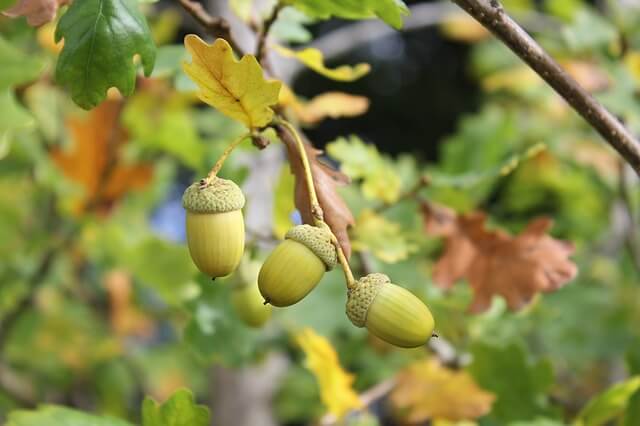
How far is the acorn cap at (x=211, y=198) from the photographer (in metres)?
0.64

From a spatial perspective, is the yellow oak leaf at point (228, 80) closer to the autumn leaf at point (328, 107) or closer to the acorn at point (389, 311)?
the acorn at point (389, 311)

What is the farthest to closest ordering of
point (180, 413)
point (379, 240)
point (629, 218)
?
point (629, 218), point (379, 240), point (180, 413)

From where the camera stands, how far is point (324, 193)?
2.29 feet

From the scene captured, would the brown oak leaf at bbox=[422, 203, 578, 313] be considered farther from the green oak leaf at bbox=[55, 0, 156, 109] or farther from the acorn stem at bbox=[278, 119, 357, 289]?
the green oak leaf at bbox=[55, 0, 156, 109]

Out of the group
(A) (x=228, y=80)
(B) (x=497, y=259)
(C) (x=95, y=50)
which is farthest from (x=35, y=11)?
(B) (x=497, y=259)

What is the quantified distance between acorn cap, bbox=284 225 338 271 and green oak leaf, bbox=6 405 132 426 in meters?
0.28

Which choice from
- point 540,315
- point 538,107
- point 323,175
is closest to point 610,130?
point 323,175

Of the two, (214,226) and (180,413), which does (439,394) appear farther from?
(214,226)

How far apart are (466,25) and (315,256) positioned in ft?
9.03

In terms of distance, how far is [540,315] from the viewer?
65.4 inches

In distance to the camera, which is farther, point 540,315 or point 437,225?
point 540,315

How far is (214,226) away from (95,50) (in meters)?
0.18

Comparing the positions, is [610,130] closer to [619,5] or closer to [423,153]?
[619,5]

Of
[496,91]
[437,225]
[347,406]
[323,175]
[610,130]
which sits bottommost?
[496,91]
